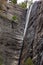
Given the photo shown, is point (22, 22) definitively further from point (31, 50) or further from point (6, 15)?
point (31, 50)

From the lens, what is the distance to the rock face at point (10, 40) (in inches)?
362

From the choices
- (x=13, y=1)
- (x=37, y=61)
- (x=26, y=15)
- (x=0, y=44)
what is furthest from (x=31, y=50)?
(x=13, y=1)

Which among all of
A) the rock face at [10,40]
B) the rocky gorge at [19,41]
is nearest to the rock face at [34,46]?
the rocky gorge at [19,41]

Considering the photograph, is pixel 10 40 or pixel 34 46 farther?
pixel 10 40

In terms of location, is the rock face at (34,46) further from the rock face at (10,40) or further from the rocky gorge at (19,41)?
the rock face at (10,40)

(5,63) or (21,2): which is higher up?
(21,2)

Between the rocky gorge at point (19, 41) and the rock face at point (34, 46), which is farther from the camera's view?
the rocky gorge at point (19, 41)

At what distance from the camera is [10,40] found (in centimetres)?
1001

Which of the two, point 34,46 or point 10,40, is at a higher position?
point 34,46

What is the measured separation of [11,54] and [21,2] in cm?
702

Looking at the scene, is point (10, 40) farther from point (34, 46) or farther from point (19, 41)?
point (34, 46)

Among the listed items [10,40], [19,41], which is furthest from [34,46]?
[10,40]

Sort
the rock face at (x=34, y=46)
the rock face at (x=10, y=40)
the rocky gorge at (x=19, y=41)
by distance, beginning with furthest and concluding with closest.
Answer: the rock face at (x=10, y=40) → the rocky gorge at (x=19, y=41) → the rock face at (x=34, y=46)

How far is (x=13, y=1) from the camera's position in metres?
15.7
